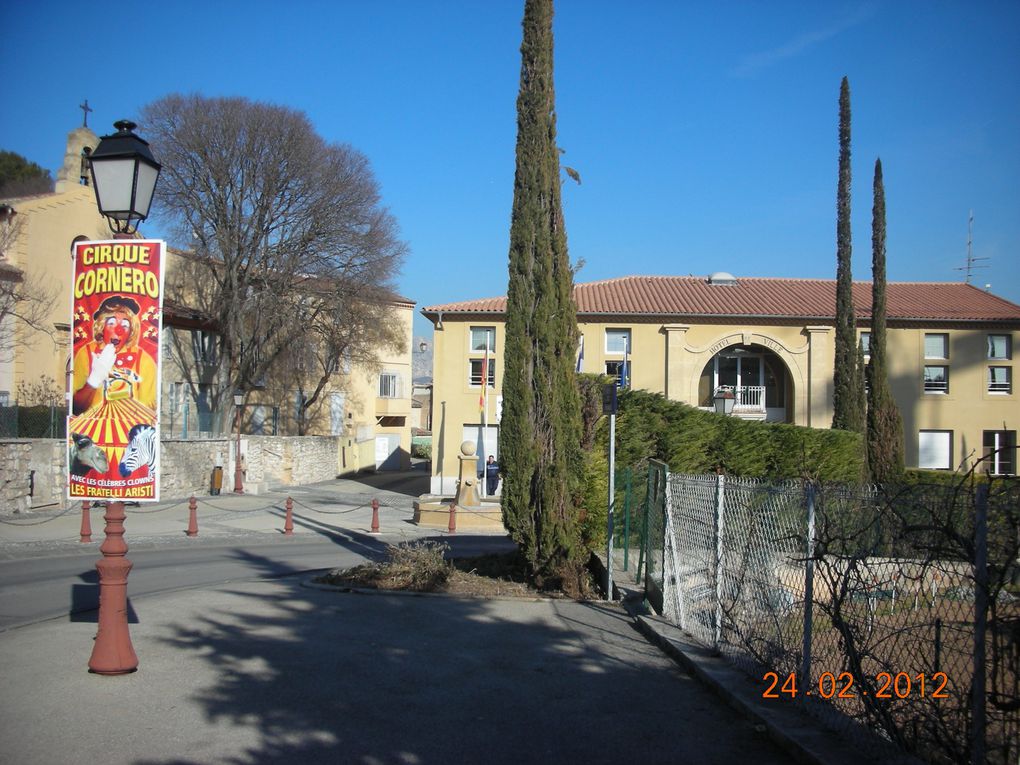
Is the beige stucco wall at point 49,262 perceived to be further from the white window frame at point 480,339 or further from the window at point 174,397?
the white window frame at point 480,339

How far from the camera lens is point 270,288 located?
37188 millimetres

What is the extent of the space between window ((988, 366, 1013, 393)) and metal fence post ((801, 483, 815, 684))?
121ft

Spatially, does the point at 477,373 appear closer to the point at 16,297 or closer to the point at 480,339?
the point at 480,339

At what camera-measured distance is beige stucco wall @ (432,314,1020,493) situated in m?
36.6

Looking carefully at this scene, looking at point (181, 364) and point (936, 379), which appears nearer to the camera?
point (936, 379)

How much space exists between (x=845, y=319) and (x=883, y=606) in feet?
101

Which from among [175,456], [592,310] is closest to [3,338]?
[175,456]

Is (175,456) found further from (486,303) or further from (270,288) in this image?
(486,303)

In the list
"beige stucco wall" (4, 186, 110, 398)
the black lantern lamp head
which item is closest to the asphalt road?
the black lantern lamp head

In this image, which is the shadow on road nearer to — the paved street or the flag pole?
the paved street

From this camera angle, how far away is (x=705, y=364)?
37250 millimetres

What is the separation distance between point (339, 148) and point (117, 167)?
3324 centimetres
